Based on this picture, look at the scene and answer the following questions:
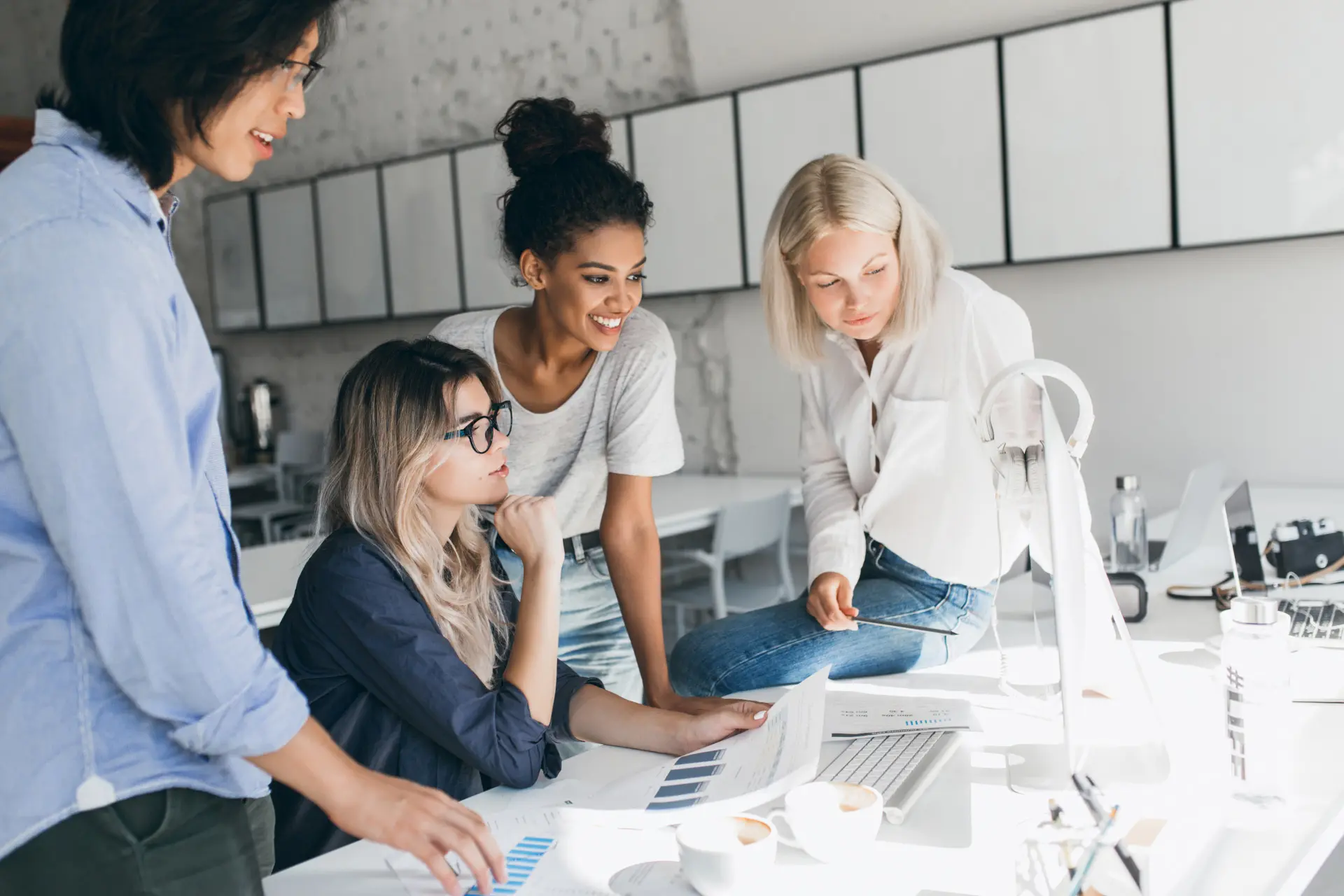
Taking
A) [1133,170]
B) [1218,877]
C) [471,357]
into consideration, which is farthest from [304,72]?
[1133,170]

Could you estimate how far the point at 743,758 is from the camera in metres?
1.24

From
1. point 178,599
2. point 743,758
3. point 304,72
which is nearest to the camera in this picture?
point 178,599

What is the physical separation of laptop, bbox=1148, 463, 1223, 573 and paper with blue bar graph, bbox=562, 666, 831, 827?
127cm

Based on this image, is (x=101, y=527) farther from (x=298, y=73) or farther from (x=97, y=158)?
(x=298, y=73)

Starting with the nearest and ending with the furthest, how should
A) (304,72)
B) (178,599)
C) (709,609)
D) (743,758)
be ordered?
(178,599) → (304,72) → (743,758) → (709,609)

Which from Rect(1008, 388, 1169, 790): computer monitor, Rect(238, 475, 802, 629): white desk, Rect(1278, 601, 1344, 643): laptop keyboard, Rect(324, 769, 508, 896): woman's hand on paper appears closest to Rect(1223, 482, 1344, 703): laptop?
Rect(1278, 601, 1344, 643): laptop keyboard

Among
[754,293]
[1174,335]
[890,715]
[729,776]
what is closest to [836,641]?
[890,715]

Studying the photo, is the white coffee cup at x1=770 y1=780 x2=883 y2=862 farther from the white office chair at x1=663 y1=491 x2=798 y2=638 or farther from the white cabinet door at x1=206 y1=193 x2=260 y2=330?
the white cabinet door at x1=206 y1=193 x2=260 y2=330

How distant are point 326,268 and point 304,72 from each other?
4.59 meters

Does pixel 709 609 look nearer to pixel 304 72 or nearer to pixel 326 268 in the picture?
pixel 326 268

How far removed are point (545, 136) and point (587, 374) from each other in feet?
1.36

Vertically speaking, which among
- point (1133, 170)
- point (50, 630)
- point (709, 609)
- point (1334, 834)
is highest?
point (1133, 170)

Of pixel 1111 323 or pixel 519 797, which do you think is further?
pixel 1111 323

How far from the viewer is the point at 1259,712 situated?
3.64 feet
